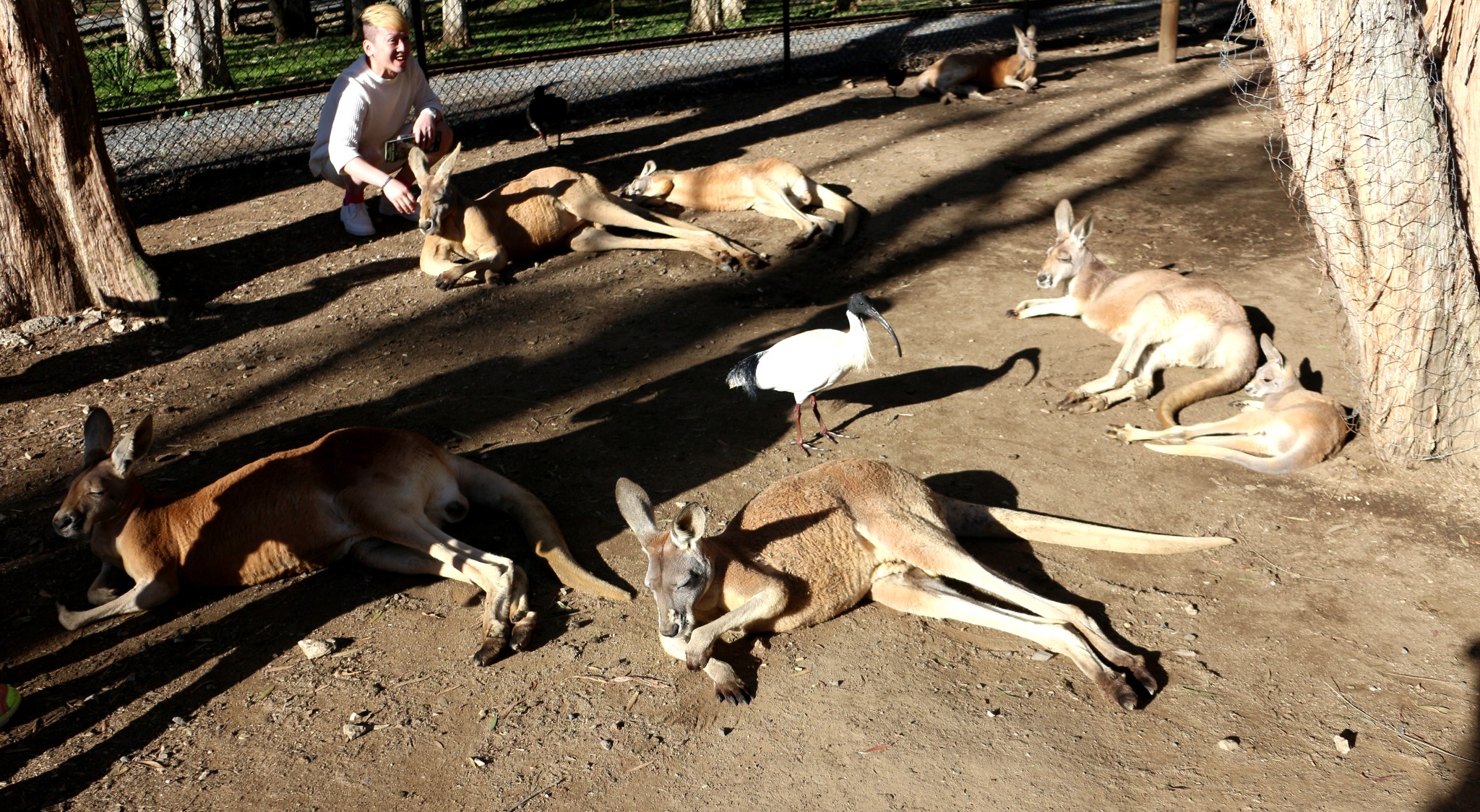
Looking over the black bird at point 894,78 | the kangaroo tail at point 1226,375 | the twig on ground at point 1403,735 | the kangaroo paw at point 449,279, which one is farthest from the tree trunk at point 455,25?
the twig on ground at point 1403,735

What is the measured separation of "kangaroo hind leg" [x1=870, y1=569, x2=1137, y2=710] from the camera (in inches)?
117

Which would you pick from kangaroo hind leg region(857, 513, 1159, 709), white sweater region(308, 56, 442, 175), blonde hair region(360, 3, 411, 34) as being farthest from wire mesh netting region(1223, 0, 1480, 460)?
white sweater region(308, 56, 442, 175)

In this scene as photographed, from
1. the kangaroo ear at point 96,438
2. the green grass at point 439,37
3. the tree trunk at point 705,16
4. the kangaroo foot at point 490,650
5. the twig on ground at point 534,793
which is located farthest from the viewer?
the tree trunk at point 705,16

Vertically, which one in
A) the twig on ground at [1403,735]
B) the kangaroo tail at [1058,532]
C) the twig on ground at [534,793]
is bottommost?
the twig on ground at [1403,735]

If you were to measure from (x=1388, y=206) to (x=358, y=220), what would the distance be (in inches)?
223

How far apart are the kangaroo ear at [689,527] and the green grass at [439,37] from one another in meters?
9.20

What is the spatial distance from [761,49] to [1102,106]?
512 cm

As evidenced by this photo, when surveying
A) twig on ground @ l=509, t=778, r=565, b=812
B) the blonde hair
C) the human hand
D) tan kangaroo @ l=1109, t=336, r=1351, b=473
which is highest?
the blonde hair

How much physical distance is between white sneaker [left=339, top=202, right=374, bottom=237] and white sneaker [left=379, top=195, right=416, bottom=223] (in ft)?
0.84

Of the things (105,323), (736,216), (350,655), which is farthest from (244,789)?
(736,216)

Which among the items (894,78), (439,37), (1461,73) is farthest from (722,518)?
(439,37)

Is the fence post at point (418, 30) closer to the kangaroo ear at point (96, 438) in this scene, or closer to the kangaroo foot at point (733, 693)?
the kangaroo ear at point (96, 438)

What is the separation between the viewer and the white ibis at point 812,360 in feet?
13.2

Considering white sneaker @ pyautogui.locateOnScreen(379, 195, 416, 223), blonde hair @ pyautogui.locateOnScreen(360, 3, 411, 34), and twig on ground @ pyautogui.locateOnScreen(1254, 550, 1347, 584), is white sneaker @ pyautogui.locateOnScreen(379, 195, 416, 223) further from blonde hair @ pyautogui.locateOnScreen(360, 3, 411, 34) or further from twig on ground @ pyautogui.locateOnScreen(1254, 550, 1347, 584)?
twig on ground @ pyautogui.locateOnScreen(1254, 550, 1347, 584)
